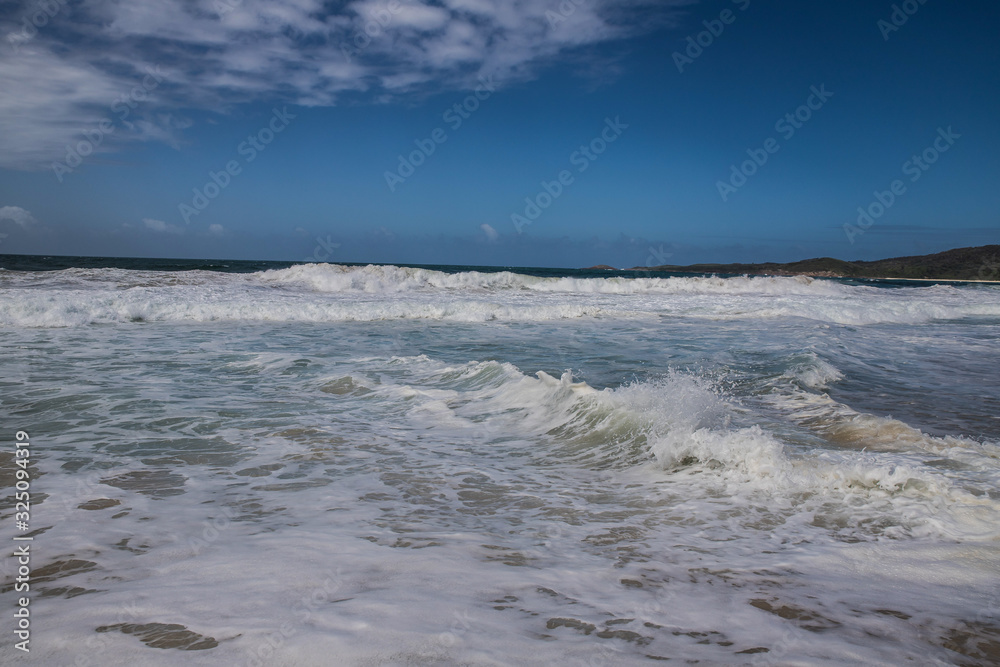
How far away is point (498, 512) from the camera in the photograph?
12.7 feet

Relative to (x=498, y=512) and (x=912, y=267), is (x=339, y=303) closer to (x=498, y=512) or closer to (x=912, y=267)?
(x=498, y=512)

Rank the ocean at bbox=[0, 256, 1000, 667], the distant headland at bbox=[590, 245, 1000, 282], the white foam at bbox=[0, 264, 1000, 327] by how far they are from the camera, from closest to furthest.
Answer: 1. the ocean at bbox=[0, 256, 1000, 667]
2. the white foam at bbox=[0, 264, 1000, 327]
3. the distant headland at bbox=[590, 245, 1000, 282]

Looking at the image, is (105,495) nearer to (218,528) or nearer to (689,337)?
(218,528)

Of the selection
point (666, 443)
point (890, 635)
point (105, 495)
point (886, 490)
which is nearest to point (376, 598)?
point (890, 635)

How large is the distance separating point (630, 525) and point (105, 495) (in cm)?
362

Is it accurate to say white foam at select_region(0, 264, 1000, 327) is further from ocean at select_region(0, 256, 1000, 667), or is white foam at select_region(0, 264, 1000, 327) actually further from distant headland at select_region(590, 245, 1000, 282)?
distant headland at select_region(590, 245, 1000, 282)

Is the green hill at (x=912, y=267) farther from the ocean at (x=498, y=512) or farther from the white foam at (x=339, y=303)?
the ocean at (x=498, y=512)

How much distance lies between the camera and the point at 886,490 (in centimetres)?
397

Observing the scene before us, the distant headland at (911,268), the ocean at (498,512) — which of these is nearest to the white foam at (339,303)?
the ocean at (498,512)

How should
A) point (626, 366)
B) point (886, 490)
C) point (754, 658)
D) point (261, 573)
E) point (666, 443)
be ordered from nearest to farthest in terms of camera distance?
point (754, 658) < point (261, 573) < point (886, 490) < point (666, 443) < point (626, 366)

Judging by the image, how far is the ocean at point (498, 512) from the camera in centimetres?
227

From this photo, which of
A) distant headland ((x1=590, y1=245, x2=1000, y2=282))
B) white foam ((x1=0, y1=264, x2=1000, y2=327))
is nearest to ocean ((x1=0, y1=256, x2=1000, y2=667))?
white foam ((x1=0, y1=264, x2=1000, y2=327))

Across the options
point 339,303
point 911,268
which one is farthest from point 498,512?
point 911,268

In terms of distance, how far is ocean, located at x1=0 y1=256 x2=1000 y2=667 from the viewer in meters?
2.27
